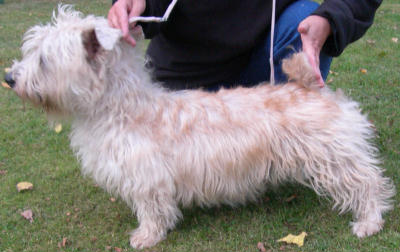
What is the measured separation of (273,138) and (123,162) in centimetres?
87

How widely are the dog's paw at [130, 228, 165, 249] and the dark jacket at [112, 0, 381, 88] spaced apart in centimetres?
138

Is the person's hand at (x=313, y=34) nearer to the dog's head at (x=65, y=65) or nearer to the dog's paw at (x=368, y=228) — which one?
the dog's paw at (x=368, y=228)

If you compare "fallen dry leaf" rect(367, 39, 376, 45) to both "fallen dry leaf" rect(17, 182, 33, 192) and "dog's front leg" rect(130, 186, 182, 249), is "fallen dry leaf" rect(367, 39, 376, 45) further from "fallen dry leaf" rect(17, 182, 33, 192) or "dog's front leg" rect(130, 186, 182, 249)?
"fallen dry leaf" rect(17, 182, 33, 192)

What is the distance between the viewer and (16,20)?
969 cm

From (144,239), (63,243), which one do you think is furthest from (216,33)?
(63,243)

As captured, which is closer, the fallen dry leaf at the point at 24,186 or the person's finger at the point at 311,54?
the person's finger at the point at 311,54

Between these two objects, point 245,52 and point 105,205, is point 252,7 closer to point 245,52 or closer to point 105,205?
point 245,52

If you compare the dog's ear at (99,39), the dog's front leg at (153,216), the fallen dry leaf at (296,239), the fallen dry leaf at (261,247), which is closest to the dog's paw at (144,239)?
the dog's front leg at (153,216)

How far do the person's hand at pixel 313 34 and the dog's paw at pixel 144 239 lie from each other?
1413 millimetres

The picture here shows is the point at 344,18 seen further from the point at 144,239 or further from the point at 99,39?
the point at 144,239

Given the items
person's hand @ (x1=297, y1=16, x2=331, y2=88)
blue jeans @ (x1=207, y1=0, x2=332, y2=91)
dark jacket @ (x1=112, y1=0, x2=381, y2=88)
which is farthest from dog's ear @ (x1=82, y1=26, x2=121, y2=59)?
blue jeans @ (x1=207, y1=0, x2=332, y2=91)

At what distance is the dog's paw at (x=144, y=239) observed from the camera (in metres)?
2.82

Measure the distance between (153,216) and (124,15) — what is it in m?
1.20

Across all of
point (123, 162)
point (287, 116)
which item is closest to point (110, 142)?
point (123, 162)
